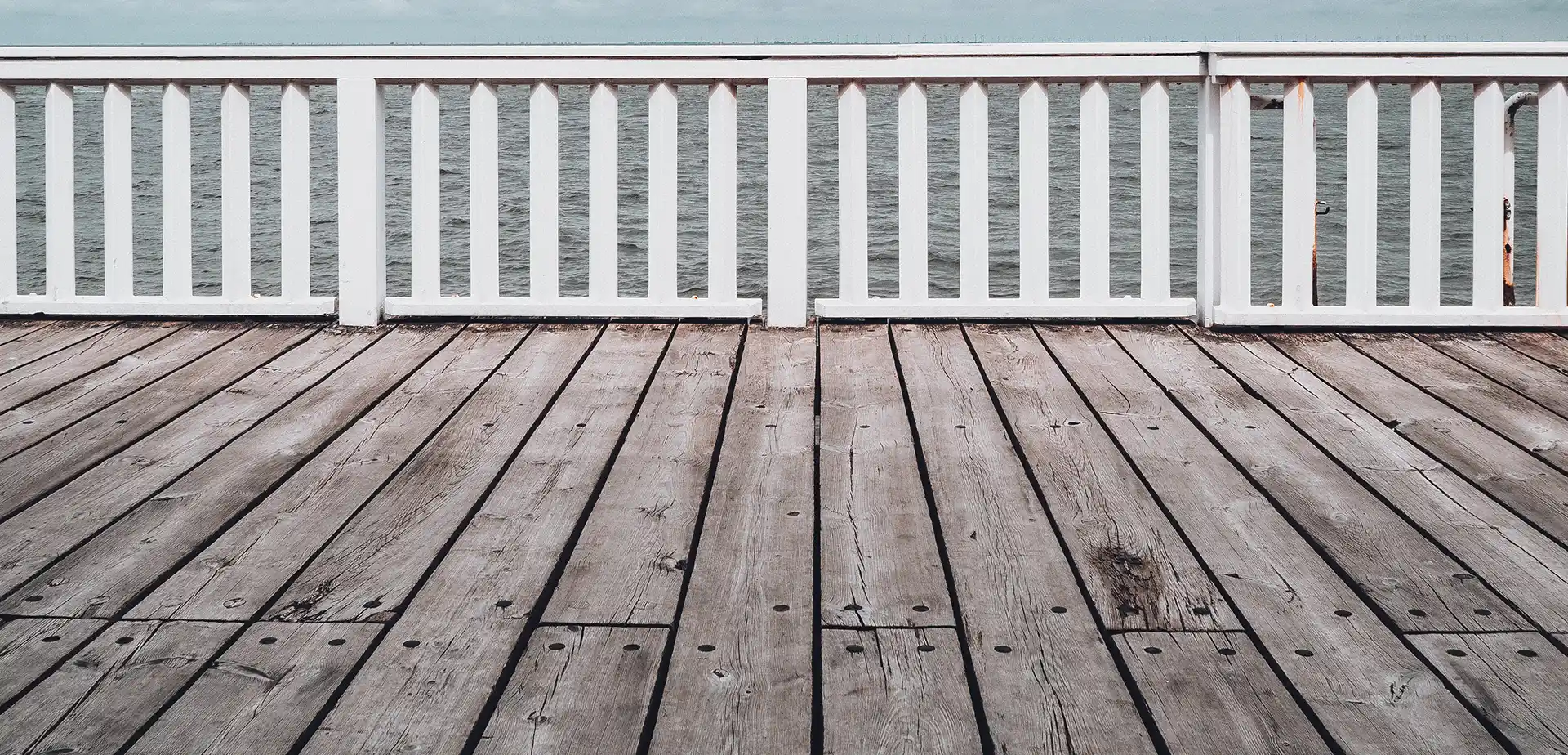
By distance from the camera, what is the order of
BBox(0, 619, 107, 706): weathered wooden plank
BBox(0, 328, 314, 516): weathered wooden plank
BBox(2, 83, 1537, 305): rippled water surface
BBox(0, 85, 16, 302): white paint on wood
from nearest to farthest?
BBox(0, 619, 107, 706): weathered wooden plank < BBox(0, 328, 314, 516): weathered wooden plank < BBox(0, 85, 16, 302): white paint on wood < BBox(2, 83, 1537, 305): rippled water surface

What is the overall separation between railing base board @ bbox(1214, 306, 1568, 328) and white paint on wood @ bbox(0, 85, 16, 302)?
Result: 2.96m

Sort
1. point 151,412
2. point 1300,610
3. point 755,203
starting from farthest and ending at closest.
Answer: point 755,203 < point 151,412 < point 1300,610

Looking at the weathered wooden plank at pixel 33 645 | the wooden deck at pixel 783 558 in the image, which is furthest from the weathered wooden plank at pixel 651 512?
the weathered wooden plank at pixel 33 645

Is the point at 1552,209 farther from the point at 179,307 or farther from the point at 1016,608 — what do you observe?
the point at 179,307

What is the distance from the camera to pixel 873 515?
1818 millimetres

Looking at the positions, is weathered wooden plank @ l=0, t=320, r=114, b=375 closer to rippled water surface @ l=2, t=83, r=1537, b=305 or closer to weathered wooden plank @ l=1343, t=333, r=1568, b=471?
weathered wooden plank @ l=1343, t=333, r=1568, b=471

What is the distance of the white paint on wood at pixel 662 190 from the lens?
132 inches

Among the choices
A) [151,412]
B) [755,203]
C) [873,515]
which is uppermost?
[755,203]

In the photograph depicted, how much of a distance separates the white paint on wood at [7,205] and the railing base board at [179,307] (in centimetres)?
6

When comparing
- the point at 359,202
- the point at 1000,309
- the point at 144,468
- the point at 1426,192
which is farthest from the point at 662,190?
the point at 1426,192

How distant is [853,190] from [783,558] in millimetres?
1855

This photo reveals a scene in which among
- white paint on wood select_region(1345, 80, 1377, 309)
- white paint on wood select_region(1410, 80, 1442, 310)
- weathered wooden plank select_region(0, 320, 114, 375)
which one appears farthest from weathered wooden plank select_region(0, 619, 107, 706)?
white paint on wood select_region(1410, 80, 1442, 310)

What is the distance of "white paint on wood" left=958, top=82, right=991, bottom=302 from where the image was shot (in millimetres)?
3324

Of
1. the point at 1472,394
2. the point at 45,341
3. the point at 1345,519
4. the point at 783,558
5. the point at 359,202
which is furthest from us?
the point at 359,202
